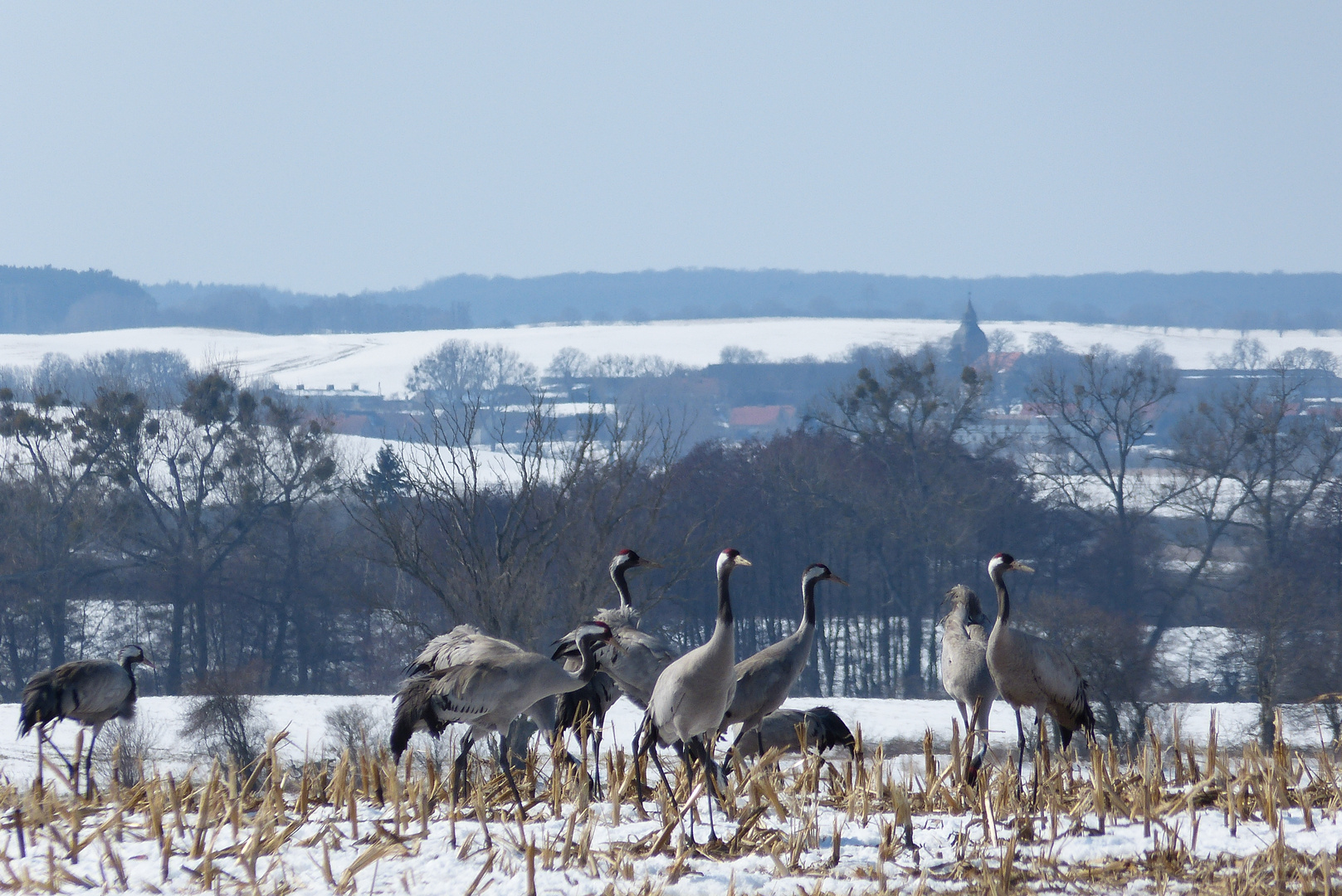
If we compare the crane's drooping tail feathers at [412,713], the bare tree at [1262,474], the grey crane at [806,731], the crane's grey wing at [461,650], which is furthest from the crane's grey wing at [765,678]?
the bare tree at [1262,474]

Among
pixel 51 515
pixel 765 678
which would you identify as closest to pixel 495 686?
pixel 765 678

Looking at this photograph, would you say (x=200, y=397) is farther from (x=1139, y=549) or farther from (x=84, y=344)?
(x=84, y=344)

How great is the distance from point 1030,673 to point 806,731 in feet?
5.99

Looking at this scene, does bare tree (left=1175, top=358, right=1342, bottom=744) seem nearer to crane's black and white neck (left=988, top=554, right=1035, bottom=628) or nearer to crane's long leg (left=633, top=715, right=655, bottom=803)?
crane's black and white neck (left=988, top=554, right=1035, bottom=628)

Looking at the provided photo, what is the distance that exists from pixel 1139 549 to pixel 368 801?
157ft

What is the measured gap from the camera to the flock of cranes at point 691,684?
723 centimetres

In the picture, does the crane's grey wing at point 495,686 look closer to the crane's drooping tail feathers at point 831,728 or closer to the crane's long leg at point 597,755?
the crane's long leg at point 597,755

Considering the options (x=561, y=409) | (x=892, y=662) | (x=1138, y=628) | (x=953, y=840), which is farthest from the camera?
(x=561, y=409)

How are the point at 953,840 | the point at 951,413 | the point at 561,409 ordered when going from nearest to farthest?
the point at 953,840
the point at 951,413
the point at 561,409

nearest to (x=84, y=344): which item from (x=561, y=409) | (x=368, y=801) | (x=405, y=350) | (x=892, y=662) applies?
(x=405, y=350)

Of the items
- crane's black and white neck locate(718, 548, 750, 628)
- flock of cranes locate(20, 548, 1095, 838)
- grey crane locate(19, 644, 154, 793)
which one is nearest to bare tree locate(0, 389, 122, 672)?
grey crane locate(19, 644, 154, 793)

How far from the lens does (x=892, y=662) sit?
50.7m

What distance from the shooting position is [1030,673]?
307 inches

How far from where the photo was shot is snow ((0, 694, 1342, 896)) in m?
5.88
